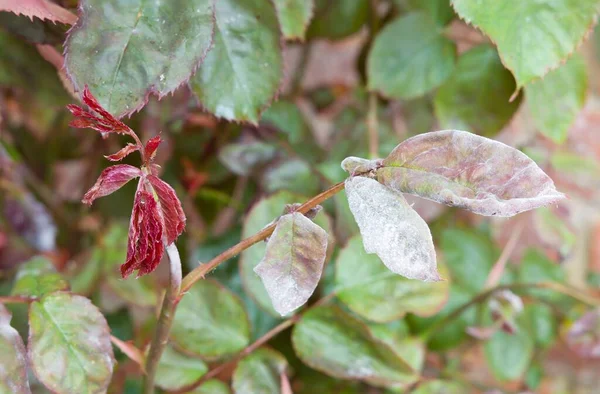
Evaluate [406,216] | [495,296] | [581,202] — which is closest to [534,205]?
[406,216]

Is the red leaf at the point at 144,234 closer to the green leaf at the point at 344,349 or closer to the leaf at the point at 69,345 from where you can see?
the leaf at the point at 69,345

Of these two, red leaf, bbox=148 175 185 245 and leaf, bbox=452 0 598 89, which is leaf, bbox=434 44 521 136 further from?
red leaf, bbox=148 175 185 245

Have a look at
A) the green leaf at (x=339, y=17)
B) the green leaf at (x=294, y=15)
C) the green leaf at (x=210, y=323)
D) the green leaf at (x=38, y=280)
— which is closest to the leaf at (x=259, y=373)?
the green leaf at (x=210, y=323)

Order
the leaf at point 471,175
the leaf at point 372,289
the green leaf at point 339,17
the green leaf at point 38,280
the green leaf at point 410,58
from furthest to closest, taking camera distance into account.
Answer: the green leaf at point 339,17
the green leaf at point 410,58
the leaf at point 372,289
the green leaf at point 38,280
the leaf at point 471,175

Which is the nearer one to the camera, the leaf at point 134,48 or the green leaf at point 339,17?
the leaf at point 134,48

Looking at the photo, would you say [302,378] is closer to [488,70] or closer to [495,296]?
Result: [495,296]

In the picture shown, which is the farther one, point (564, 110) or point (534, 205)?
point (564, 110)
